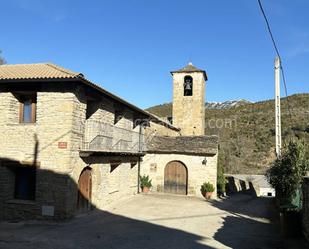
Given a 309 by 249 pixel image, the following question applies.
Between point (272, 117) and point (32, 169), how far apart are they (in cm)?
4757

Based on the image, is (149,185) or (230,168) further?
(230,168)

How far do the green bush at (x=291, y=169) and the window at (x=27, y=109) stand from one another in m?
9.61

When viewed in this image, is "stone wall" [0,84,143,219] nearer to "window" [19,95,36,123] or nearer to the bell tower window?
"window" [19,95,36,123]

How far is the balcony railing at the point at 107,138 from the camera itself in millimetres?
14281

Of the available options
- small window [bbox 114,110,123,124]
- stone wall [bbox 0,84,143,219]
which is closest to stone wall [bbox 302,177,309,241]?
stone wall [bbox 0,84,143,219]

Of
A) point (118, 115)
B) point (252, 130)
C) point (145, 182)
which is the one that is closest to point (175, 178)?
point (145, 182)

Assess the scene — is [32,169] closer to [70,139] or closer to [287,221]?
[70,139]

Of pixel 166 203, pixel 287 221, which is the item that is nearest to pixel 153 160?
pixel 166 203

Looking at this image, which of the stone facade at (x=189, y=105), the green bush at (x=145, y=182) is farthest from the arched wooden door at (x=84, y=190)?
the stone facade at (x=189, y=105)

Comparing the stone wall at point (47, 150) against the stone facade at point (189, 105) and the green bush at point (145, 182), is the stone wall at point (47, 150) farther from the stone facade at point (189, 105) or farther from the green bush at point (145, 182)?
the stone facade at point (189, 105)

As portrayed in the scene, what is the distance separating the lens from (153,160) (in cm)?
2195

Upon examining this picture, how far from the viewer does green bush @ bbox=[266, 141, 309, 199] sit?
13273 millimetres

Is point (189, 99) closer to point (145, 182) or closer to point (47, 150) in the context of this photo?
point (145, 182)

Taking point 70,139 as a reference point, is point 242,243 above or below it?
below
